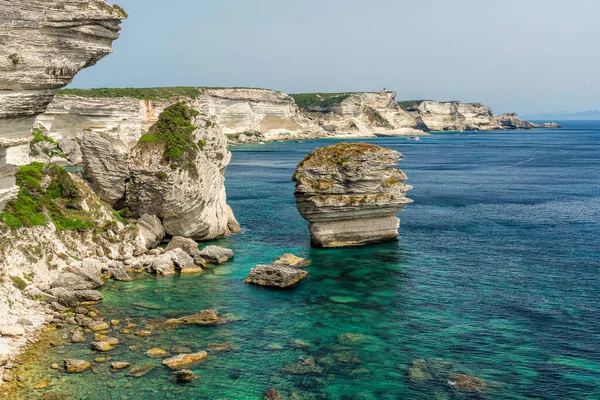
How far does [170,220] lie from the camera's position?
4234 centimetres

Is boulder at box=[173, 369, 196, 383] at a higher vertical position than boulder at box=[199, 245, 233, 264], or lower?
lower

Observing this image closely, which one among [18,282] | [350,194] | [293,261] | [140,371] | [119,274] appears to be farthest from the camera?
[350,194]

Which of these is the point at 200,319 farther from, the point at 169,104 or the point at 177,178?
the point at 169,104

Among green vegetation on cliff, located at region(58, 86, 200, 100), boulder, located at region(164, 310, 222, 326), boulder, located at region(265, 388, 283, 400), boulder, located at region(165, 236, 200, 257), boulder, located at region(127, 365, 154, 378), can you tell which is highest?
green vegetation on cliff, located at region(58, 86, 200, 100)

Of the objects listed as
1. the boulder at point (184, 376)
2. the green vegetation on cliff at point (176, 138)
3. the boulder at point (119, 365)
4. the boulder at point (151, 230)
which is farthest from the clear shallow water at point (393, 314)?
the green vegetation on cliff at point (176, 138)

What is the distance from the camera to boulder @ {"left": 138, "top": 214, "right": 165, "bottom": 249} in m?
39.9

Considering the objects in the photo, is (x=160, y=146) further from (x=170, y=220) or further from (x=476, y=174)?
(x=476, y=174)

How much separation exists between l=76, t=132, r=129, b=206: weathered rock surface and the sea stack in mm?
13995

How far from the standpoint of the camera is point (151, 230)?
Answer: 40.8 meters

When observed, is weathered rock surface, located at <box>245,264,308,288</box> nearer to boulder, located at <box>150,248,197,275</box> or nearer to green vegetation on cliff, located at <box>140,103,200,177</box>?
boulder, located at <box>150,248,197,275</box>

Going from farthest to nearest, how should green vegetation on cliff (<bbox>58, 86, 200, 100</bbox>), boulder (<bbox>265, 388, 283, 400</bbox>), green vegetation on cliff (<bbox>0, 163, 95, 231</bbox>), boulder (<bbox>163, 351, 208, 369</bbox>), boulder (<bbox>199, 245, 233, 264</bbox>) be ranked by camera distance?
green vegetation on cliff (<bbox>58, 86, 200, 100</bbox>) < boulder (<bbox>199, 245, 233, 264</bbox>) < green vegetation on cliff (<bbox>0, 163, 95, 231</bbox>) < boulder (<bbox>163, 351, 208, 369</bbox>) < boulder (<bbox>265, 388, 283, 400</bbox>)

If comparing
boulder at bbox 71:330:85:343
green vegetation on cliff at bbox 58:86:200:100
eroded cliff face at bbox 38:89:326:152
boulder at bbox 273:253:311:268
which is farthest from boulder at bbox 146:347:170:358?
green vegetation on cliff at bbox 58:86:200:100

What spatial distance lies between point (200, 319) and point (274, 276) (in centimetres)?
712

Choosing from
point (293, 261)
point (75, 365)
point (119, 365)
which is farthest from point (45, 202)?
point (119, 365)
